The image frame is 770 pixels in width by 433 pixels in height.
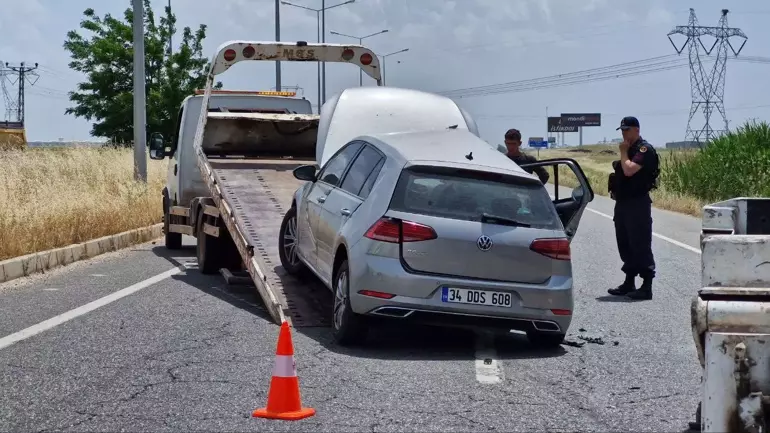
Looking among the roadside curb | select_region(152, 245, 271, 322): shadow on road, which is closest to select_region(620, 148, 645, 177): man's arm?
select_region(152, 245, 271, 322): shadow on road

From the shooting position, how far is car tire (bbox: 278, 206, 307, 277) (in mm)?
11461

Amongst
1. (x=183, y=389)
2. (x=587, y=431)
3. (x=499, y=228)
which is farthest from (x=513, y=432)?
(x=499, y=228)

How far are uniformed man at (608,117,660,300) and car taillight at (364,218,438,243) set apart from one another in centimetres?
414

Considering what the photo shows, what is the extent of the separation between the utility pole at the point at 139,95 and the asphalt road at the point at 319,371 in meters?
11.9

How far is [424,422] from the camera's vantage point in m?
6.54

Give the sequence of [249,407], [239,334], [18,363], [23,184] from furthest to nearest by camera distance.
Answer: [23,184] → [239,334] → [18,363] → [249,407]

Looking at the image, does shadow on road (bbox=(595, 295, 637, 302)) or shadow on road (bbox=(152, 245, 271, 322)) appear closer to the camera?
shadow on road (bbox=(152, 245, 271, 322))

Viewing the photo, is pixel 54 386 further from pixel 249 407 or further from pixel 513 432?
pixel 513 432

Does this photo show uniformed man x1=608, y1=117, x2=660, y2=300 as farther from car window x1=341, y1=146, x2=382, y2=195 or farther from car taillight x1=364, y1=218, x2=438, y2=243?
car taillight x1=364, y1=218, x2=438, y2=243

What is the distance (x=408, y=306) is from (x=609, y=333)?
83.5 inches

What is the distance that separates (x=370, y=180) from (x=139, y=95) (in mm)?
15153

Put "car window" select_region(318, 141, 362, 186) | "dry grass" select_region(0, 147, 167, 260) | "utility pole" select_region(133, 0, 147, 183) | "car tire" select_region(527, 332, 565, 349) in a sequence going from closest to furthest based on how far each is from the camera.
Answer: "car tire" select_region(527, 332, 565, 349) < "car window" select_region(318, 141, 362, 186) < "dry grass" select_region(0, 147, 167, 260) < "utility pole" select_region(133, 0, 147, 183)

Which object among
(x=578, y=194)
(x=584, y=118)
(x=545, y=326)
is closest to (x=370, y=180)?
(x=545, y=326)

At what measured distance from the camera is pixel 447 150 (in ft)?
31.8
